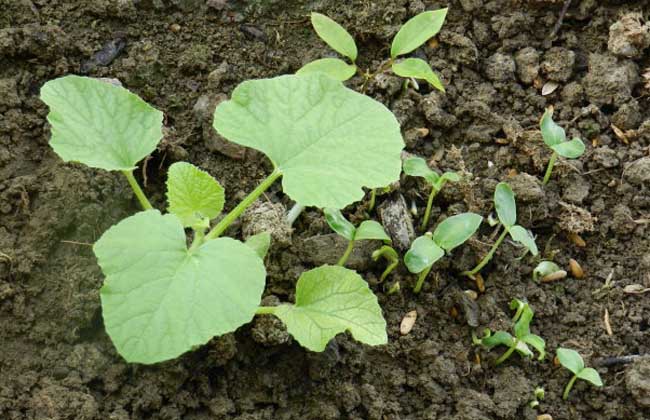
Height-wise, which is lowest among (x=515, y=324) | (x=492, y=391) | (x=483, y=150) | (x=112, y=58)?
→ (x=492, y=391)

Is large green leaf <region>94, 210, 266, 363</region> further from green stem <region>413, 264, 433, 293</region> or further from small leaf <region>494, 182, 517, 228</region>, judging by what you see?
small leaf <region>494, 182, 517, 228</region>

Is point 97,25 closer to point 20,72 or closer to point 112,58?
point 112,58

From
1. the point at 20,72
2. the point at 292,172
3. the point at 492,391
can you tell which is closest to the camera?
the point at 292,172

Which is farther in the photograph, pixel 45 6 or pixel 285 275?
pixel 45 6

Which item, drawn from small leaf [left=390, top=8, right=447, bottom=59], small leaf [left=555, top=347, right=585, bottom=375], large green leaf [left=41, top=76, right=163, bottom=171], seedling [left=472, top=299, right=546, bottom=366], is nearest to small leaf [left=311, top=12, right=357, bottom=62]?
small leaf [left=390, top=8, right=447, bottom=59]

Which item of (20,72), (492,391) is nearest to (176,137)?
(20,72)

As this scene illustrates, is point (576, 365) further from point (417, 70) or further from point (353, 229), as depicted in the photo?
point (417, 70)

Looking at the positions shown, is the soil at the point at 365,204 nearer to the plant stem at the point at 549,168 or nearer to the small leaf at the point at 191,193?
the plant stem at the point at 549,168
